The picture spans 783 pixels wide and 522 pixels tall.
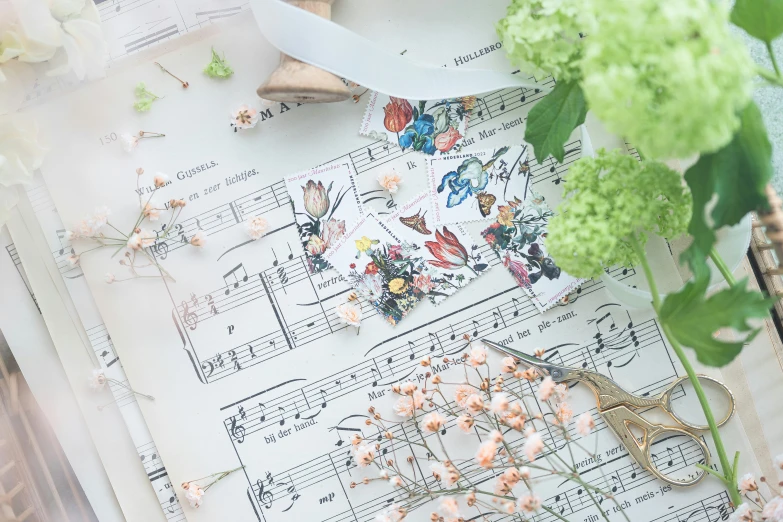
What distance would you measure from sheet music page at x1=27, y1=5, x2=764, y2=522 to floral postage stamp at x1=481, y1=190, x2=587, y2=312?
3cm

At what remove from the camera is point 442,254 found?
1.33m

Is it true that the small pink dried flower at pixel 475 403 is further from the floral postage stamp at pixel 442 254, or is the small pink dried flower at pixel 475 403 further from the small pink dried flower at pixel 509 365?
the floral postage stamp at pixel 442 254

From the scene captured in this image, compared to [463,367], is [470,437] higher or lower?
lower

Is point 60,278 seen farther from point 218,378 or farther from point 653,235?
point 653,235

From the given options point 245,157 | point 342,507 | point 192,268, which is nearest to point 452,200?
point 245,157

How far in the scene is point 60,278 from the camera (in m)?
1.38

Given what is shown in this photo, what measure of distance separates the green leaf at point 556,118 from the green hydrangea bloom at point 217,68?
68 cm

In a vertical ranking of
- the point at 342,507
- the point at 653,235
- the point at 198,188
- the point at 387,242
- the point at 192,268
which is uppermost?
the point at 198,188

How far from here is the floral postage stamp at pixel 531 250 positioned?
51.9 inches

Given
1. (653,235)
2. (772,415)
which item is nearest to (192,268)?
(653,235)

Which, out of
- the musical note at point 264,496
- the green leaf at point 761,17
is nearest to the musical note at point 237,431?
the musical note at point 264,496

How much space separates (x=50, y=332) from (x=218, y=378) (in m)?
0.41

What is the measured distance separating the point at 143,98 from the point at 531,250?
3.11 feet

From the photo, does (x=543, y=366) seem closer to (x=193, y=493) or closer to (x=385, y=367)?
(x=385, y=367)
